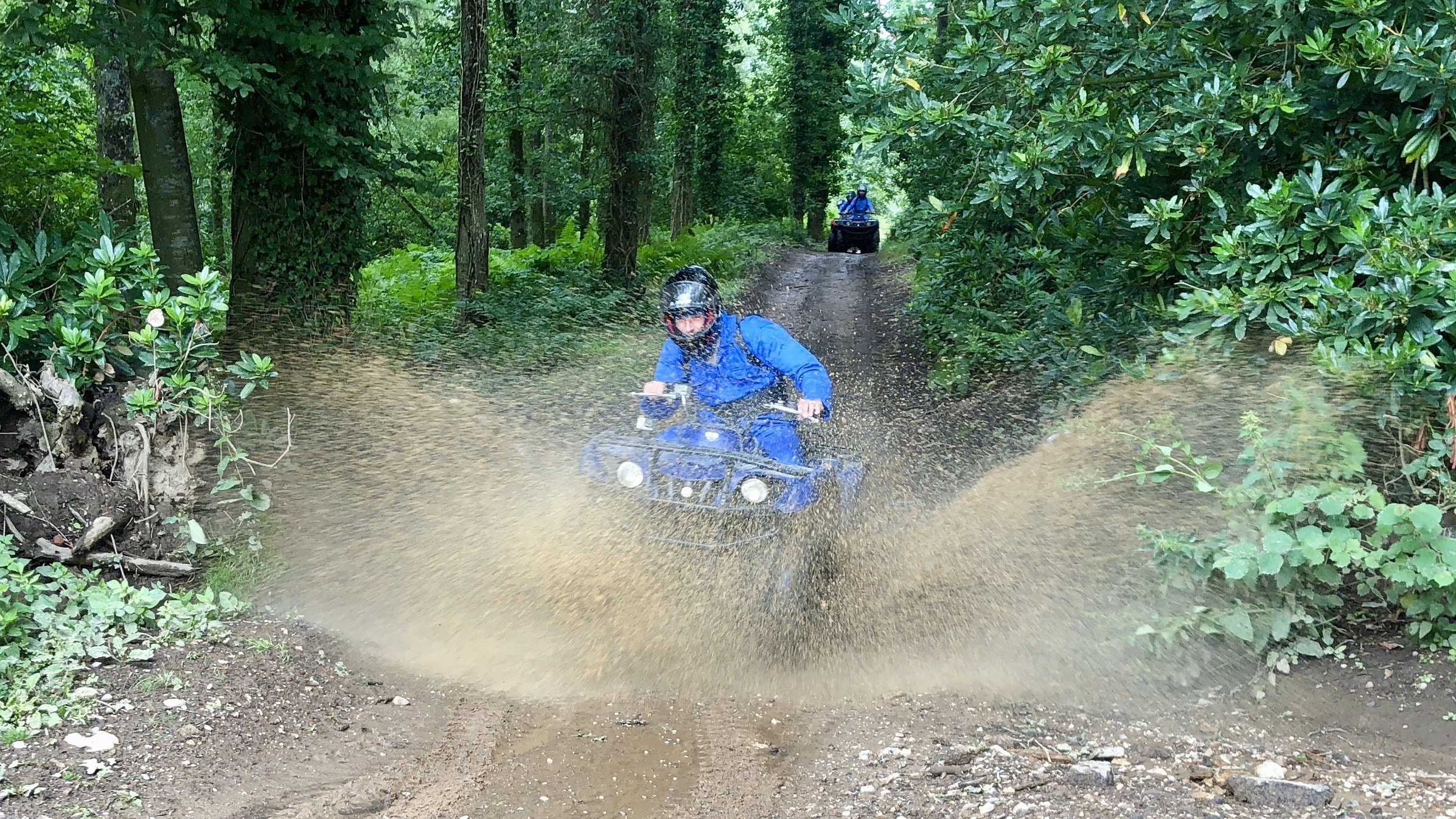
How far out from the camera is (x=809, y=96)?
34500 millimetres

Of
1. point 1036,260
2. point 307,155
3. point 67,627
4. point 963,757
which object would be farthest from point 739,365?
point 307,155

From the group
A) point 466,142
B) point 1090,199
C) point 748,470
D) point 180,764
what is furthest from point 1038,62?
point 466,142

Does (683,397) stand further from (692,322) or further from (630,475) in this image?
(630,475)

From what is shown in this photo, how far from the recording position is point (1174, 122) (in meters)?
6.38

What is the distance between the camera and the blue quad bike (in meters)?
6.24

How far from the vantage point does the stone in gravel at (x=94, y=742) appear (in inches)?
160

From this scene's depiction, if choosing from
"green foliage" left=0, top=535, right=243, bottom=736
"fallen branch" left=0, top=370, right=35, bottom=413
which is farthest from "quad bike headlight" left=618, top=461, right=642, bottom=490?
"fallen branch" left=0, top=370, right=35, bottom=413

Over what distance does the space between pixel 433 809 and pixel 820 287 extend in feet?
65.2

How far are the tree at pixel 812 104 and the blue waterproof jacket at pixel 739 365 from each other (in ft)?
83.5

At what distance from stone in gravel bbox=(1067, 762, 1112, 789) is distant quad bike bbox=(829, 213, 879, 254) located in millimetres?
28574

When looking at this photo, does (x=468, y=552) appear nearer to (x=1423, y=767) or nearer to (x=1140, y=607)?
(x=1140, y=607)

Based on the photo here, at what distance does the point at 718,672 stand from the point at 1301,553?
10.1 feet

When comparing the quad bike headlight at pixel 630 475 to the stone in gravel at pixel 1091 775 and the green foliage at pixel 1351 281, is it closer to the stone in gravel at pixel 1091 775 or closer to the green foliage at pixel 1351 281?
the stone in gravel at pixel 1091 775

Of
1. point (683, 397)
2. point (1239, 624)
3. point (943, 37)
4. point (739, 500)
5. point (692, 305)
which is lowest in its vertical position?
point (1239, 624)
